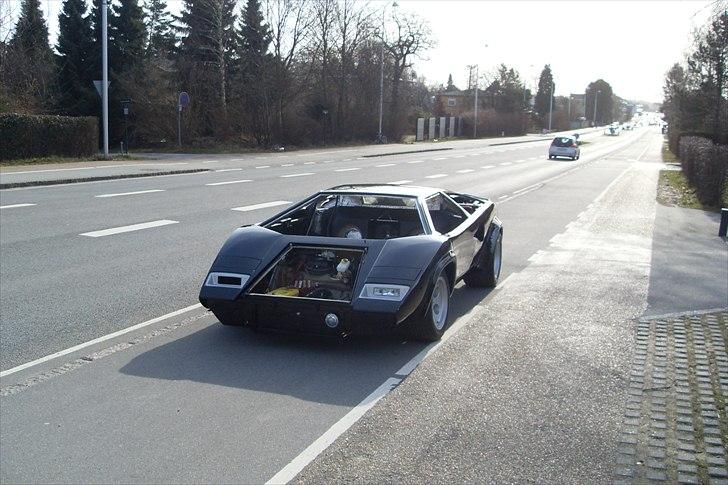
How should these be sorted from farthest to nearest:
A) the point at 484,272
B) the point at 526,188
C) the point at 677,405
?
the point at 526,188, the point at 484,272, the point at 677,405

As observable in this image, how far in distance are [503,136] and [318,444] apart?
9640 cm

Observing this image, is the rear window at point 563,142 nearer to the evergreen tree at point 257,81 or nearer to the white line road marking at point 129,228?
the evergreen tree at point 257,81

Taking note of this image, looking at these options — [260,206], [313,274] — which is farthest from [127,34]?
[313,274]

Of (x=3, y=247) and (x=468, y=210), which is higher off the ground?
(x=468, y=210)

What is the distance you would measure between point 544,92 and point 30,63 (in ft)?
393

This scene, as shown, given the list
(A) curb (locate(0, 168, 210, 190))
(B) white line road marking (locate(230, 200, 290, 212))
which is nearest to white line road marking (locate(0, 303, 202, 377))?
(B) white line road marking (locate(230, 200, 290, 212))

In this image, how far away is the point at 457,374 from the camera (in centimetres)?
596

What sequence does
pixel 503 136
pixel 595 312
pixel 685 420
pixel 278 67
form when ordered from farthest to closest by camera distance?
pixel 503 136 → pixel 278 67 → pixel 595 312 → pixel 685 420

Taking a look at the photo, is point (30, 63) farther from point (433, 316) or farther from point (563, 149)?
point (433, 316)

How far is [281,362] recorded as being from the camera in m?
6.16

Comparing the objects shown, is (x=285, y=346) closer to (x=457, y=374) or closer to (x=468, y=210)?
(x=457, y=374)

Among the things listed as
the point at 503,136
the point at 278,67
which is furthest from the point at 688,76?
the point at 503,136

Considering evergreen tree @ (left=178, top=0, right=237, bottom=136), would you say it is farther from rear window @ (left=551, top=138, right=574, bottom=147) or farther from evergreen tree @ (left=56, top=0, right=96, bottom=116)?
rear window @ (left=551, top=138, right=574, bottom=147)

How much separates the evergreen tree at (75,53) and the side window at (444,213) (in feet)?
164
